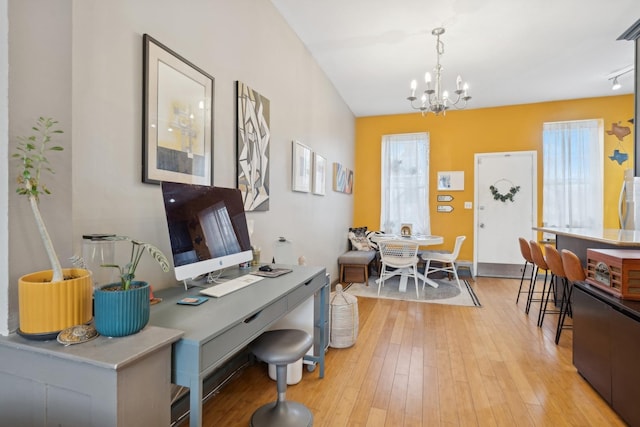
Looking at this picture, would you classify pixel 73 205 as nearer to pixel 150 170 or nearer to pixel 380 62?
pixel 150 170

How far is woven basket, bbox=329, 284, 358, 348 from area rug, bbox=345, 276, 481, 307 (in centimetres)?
158

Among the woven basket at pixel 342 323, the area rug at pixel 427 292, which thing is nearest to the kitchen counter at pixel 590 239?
the area rug at pixel 427 292

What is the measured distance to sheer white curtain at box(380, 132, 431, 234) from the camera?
589 cm

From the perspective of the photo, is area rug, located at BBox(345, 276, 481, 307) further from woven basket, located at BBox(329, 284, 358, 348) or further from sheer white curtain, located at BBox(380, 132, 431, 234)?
woven basket, located at BBox(329, 284, 358, 348)

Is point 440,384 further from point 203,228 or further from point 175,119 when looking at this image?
point 175,119

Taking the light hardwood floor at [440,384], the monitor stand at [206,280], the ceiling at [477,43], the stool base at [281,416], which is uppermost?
the ceiling at [477,43]

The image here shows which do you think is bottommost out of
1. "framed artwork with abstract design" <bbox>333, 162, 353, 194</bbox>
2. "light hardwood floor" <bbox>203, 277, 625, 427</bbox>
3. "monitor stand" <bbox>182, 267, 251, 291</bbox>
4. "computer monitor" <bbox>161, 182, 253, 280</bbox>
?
"light hardwood floor" <bbox>203, 277, 625, 427</bbox>

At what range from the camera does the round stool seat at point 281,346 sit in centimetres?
157

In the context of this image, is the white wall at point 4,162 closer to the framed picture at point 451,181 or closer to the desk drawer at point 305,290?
the desk drawer at point 305,290

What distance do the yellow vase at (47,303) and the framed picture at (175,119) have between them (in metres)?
0.65

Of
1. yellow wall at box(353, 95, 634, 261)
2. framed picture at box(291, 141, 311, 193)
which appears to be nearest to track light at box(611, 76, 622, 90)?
yellow wall at box(353, 95, 634, 261)

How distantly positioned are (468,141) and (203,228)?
5.48m

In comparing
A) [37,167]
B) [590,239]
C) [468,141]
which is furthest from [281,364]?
[468,141]

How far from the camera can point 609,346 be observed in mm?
1841
